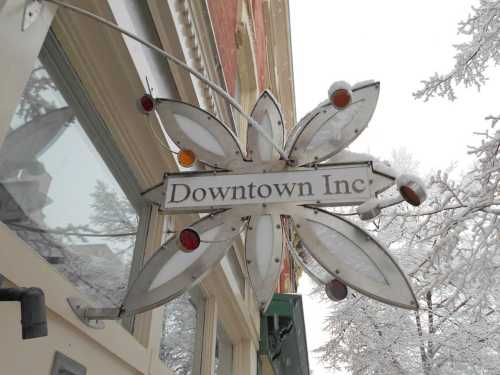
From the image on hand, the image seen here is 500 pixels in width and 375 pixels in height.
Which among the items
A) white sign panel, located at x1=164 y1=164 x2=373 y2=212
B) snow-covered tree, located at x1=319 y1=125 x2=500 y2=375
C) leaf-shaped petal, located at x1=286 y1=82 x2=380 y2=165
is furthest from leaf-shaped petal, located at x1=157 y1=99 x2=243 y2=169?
snow-covered tree, located at x1=319 y1=125 x2=500 y2=375

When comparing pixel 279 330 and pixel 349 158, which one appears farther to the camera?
pixel 279 330

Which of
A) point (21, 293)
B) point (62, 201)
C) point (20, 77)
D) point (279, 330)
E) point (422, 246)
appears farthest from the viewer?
point (422, 246)

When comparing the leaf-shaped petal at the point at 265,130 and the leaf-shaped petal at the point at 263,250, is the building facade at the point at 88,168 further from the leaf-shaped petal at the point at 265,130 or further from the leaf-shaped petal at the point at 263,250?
the leaf-shaped petal at the point at 263,250

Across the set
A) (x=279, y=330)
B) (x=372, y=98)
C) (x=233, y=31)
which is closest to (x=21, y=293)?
(x=372, y=98)

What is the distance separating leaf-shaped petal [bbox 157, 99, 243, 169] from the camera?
1.59 meters

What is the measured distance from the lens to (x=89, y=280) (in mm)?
1805

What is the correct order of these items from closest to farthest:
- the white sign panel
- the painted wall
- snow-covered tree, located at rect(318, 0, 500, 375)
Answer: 1. the white sign panel
2. the painted wall
3. snow-covered tree, located at rect(318, 0, 500, 375)

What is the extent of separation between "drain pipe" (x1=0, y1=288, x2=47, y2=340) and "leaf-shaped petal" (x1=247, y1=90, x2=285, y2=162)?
83 centimetres

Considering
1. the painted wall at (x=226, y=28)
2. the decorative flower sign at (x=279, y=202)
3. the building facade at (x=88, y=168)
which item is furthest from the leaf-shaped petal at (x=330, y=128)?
the painted wall at (x=226, y=28)

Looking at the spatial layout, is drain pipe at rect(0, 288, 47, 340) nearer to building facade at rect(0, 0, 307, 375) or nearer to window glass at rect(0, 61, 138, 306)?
building facade at rect(0, 0, 307, 375)

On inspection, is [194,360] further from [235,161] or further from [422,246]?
[422,246]

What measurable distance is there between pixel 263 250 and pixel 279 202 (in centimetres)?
21

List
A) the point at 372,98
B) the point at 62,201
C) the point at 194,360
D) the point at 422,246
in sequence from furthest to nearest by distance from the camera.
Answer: the point at 422,246 → the point at 194,360 → the point at 62,201 → the point at 372,98

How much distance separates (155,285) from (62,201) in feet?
1.73
